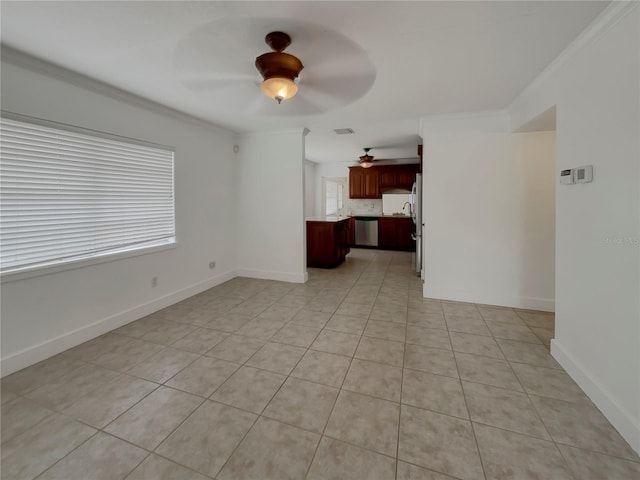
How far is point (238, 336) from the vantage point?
2.54 metres

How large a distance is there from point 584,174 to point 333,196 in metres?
6.68

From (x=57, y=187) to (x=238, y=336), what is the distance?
2.03 m

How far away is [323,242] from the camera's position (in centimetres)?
514

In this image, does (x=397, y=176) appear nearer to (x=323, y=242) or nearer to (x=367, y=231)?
(x=367, y=231)

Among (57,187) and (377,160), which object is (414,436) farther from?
(377,160)

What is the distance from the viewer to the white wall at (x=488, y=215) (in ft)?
10.1

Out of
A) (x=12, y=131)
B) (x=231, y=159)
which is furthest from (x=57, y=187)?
(x=231, y=159)

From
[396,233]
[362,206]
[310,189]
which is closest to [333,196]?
[310,189]

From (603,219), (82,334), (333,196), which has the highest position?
(333,196)

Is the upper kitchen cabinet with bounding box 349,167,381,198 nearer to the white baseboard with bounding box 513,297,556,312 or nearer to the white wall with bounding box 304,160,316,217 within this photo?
the white wall with bounding box 304,160,316,217

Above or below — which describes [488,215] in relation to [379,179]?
below

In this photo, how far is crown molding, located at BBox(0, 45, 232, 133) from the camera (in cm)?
198

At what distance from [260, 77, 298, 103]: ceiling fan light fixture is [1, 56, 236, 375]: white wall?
176 cm

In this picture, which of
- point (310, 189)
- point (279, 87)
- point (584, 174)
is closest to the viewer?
point (584, 174)
